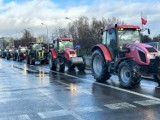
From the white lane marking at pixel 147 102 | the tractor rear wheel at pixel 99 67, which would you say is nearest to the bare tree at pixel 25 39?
the tractor rear wheel at pixel 99 67

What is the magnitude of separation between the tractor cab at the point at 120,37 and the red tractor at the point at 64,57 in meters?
7.58

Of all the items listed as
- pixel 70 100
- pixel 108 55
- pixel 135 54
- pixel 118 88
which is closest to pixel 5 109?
pixel 70 100

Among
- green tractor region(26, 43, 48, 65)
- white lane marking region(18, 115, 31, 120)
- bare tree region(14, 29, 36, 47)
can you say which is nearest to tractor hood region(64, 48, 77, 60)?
green tractor region(26, 43, 48, 65)

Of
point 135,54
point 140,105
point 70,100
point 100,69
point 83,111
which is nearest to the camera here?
point 83,111

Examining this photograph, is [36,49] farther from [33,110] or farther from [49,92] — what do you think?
[33,110]

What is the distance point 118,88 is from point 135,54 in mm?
1565

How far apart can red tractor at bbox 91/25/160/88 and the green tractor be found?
18857 mm

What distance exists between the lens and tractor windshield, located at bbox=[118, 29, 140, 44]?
1473 cm

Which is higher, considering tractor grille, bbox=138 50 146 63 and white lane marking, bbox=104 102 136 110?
tractor grille, bbox=138 50 146 63

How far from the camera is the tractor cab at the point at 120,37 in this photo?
48.0 feet

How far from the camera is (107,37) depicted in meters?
15.6

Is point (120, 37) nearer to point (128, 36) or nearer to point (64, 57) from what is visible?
point (128, 36)

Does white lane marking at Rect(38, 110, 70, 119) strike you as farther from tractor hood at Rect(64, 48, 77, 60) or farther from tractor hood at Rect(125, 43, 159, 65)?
tractor hood at Rect(64, 48, 77, 60)

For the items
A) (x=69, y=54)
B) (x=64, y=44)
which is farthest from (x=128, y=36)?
(x=64, y=44)
